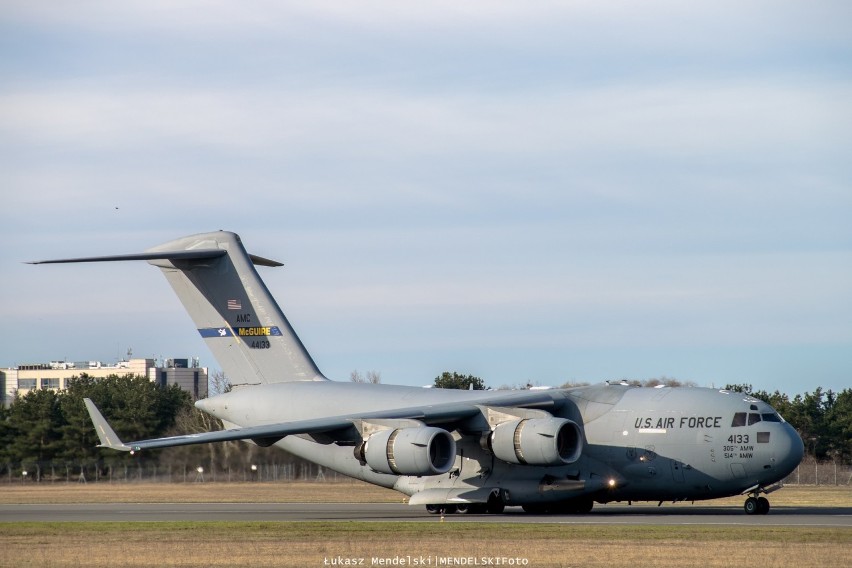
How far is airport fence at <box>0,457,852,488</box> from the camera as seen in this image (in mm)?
35781

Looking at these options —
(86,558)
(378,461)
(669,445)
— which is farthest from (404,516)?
(86,558)

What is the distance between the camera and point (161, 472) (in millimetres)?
37594

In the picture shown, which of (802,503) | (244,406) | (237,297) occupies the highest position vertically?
(237,297)

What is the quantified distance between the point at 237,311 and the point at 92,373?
254ft

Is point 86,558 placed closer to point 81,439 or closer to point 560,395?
point 560,395

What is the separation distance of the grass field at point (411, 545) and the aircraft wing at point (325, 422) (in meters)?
2.72

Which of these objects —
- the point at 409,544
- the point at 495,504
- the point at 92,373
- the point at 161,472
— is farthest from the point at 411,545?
the point at 92,373

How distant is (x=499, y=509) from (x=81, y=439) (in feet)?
60.7

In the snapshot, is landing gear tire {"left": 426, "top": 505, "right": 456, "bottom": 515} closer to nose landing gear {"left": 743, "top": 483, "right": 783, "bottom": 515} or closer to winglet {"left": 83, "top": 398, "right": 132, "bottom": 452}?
nose landing gear {"left": 743, "top": 483, "right": 783, "bottom": 515}

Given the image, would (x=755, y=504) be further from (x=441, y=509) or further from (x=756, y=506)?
(x=441, y=509)

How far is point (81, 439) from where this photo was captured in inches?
1608

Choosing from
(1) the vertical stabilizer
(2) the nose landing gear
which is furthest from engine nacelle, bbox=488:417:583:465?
(1) the vertical stabilizer

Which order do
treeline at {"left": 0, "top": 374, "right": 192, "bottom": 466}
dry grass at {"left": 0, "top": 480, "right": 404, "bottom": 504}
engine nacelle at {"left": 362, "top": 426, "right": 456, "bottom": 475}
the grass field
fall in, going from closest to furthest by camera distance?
the grass field → engine nacelle at {"left": 362, "top": 426, "right": 456, "bottom": 475} → dry grass at {"left": 0, "top": 480, "right": 404, "bottom": 504} → treeline at {"left": 0, "top": 374, "right": 192, "bottom": 466}

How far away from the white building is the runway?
69.6m
